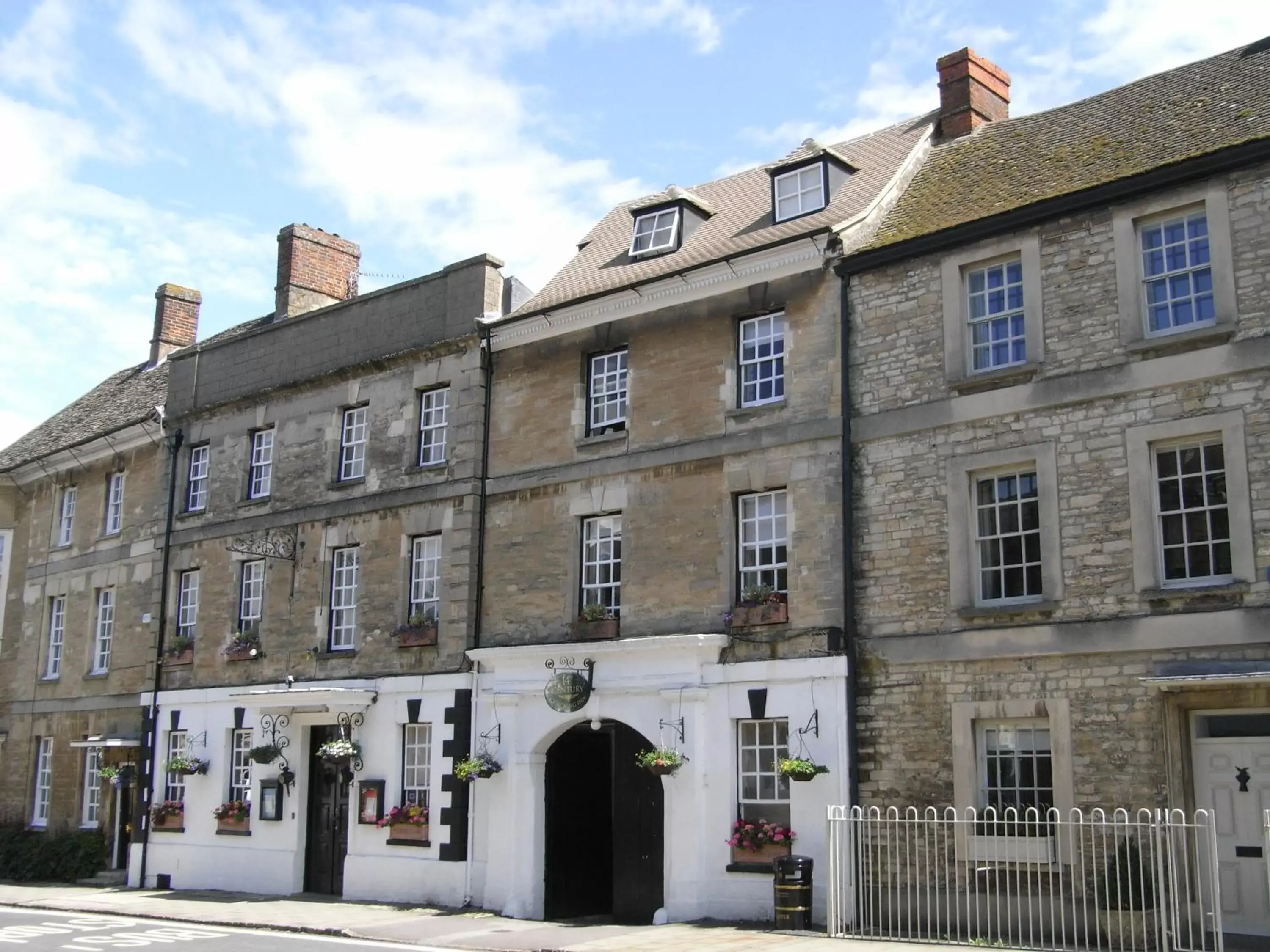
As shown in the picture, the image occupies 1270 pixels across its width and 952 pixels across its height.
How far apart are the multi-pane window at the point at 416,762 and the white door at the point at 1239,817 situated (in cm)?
1116

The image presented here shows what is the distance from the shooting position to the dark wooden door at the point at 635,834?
18578 millimetres

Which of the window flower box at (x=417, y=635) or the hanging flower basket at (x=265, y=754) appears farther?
the hanging flower basket at (x=265, y=754)

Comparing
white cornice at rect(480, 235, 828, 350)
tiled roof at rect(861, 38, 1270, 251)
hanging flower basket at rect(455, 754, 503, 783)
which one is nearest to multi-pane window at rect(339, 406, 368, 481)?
white cornice at rect(480, 235, 828, 350)

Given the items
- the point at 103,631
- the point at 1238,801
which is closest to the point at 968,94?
the point at 1238,801

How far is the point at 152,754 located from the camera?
2522cm

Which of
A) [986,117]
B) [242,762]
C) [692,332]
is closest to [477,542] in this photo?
[692,332]

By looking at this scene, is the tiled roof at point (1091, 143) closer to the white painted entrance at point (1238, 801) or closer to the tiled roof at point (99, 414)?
the white painted entrance at point (1238, 801)

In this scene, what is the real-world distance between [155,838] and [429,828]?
706cm

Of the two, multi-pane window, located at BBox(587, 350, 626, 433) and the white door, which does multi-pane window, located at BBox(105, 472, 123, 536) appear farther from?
the white door

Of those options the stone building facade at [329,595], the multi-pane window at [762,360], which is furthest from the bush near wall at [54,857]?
the multi-pane window at [762,360]

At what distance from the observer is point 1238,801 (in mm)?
14195

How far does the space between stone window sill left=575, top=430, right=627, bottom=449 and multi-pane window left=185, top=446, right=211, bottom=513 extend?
9.39 m

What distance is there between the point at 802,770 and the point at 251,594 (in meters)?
12.2

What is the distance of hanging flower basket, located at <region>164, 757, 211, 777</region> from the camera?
2384cm
